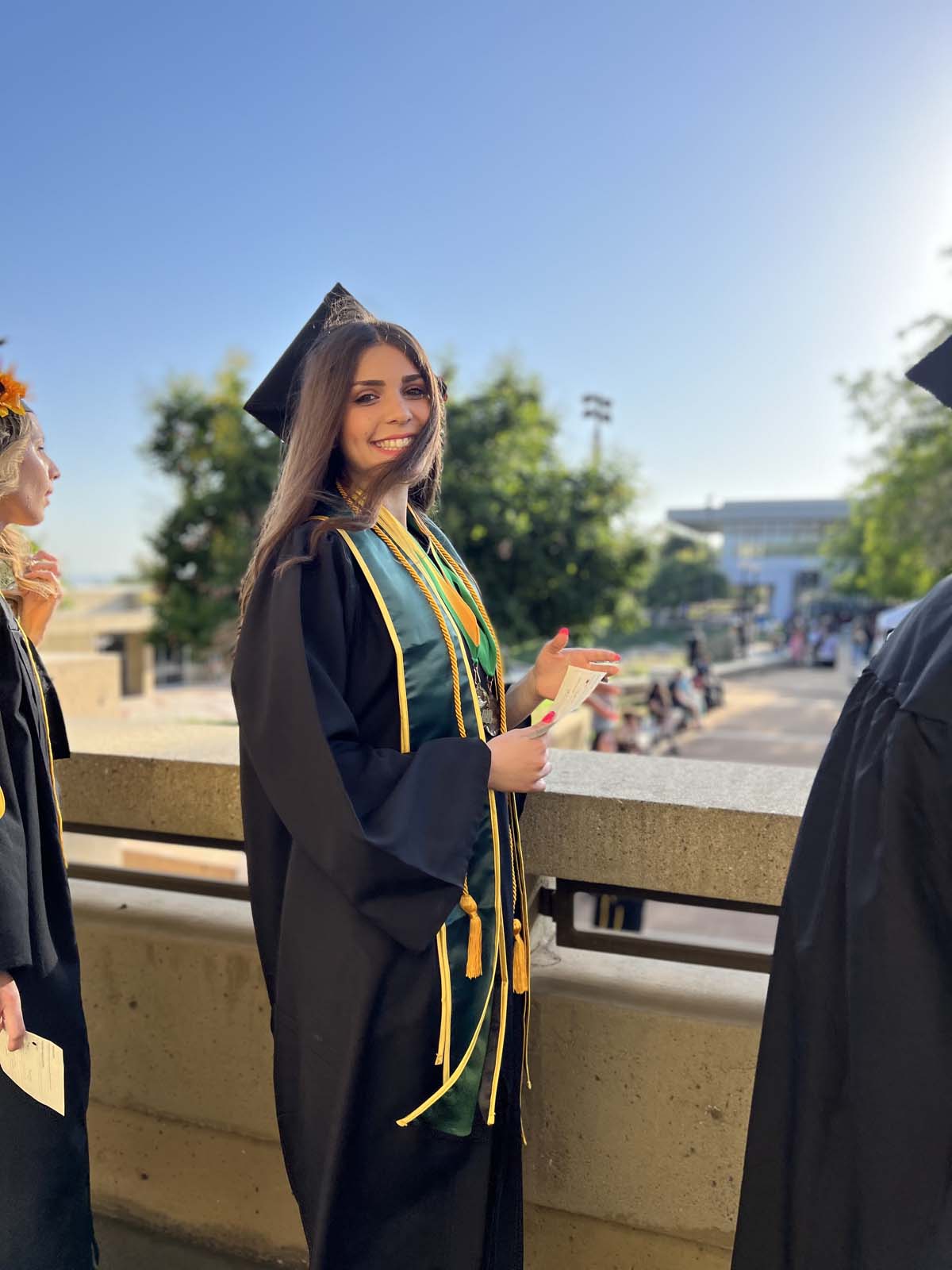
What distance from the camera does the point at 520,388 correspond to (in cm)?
2062

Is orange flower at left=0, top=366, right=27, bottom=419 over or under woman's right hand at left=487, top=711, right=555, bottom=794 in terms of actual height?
over

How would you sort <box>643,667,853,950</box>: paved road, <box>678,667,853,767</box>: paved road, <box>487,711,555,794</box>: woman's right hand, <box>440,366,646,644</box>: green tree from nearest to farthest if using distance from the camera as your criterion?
<box>487,711,555,794</box>: woman's right hand
<box>643,667,853,950</box>: paved road
<box>678,667,853,767</box>: paved road
<box>440,366,646,644</box>: green tree

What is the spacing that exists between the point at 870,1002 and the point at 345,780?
80 centimetres

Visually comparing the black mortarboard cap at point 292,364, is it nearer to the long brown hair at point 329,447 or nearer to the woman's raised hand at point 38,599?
the long brown hair at point 329,447

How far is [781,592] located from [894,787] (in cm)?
8264

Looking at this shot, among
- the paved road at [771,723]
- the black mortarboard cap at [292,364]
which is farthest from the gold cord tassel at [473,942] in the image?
the paved road at [771,723]

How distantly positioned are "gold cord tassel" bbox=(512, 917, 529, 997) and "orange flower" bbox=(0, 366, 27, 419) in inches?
52.3

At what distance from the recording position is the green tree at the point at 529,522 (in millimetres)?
18531

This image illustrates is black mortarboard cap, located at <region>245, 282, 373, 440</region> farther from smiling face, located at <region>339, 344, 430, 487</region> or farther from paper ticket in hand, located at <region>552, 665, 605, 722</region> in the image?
paper ticket in hand, located at <region>552, 665, 605, 722</region>

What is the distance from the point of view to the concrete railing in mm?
1992

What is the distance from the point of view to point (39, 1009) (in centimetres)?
179

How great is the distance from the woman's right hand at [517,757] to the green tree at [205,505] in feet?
58.7

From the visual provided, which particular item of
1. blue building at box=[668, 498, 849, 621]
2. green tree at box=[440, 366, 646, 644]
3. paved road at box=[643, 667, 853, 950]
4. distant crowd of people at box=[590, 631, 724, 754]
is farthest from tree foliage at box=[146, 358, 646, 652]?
blue building at box=[668, 498, 849, 621]

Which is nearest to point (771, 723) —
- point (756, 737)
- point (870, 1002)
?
point (756, 737)
